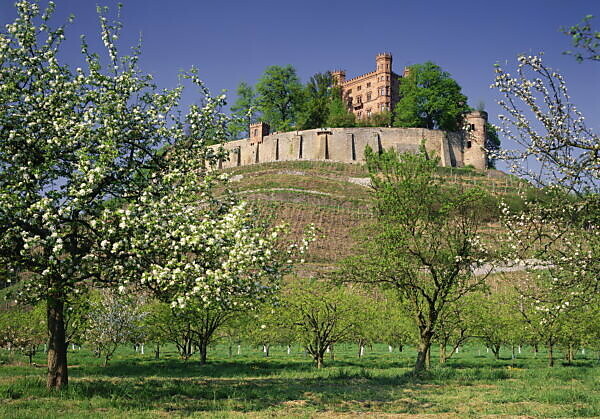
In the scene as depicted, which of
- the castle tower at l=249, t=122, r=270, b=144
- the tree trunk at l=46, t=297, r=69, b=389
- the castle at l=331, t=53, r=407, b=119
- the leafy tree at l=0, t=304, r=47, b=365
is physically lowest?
the leafy tree at l=0, t=304, r=47, b=365

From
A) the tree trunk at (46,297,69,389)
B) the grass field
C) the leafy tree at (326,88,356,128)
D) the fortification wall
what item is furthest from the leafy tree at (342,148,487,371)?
the leafy tree at (326,88,356,128)

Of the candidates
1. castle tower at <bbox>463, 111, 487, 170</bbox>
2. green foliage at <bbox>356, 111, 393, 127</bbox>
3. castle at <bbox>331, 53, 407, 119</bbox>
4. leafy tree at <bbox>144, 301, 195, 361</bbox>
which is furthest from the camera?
castle at <bbox>331, 53, 407, 119</bbox>

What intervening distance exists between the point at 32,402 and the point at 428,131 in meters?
110

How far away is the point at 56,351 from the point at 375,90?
456ft

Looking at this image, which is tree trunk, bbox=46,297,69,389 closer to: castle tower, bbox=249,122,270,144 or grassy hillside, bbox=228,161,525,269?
grassy hillside, bbox=228,161,525,269

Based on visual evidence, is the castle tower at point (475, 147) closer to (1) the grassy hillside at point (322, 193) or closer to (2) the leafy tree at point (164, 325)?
(1) the grassy hillside at point (322, 193)

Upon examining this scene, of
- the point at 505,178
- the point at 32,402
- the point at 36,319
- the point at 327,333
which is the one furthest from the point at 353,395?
the point at 505,178

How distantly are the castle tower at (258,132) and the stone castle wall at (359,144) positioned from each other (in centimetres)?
432

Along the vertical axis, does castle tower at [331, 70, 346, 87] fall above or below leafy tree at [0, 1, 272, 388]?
above

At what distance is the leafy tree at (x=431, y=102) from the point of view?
386 ft

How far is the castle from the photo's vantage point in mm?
144625

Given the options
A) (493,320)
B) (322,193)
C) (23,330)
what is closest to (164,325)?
(23,330)

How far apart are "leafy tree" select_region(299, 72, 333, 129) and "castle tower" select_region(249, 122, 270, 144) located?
327 inches

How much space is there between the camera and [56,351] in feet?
50.0
